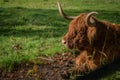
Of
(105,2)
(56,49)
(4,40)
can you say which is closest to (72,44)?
(56,49)

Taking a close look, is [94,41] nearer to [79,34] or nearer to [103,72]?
[79,34]

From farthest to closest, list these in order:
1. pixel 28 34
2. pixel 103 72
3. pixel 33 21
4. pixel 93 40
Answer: pixel 33 21, pixel 28 34, pixel 93 40, pixel 103 72

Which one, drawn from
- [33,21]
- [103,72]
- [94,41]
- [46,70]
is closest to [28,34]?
[33,21]

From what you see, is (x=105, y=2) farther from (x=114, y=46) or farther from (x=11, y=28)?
(x=114, y=46)

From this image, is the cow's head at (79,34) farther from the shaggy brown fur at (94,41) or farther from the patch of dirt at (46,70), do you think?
the patch of dirt at (46,70)

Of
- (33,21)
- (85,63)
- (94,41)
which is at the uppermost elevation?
(94,41)

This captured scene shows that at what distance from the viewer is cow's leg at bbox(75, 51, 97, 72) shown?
625cm

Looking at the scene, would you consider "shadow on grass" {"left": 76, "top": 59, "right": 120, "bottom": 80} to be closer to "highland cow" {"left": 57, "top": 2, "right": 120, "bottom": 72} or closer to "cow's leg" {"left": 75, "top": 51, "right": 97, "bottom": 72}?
"highland cow" {"left": 57, "top": 2, "right": 120, "bottom": 72}

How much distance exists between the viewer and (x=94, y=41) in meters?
6.20

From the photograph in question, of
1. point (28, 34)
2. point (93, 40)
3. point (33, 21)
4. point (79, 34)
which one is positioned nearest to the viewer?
point (93, 40)

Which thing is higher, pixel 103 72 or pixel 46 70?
pixel 103 72

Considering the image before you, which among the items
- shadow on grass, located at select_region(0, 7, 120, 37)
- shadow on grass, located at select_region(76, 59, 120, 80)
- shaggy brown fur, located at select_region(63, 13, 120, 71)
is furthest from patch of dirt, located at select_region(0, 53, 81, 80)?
shadow on grass, located at select_region(0, 7, 120, 37)

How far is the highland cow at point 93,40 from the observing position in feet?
19.8

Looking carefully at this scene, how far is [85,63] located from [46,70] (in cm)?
93
